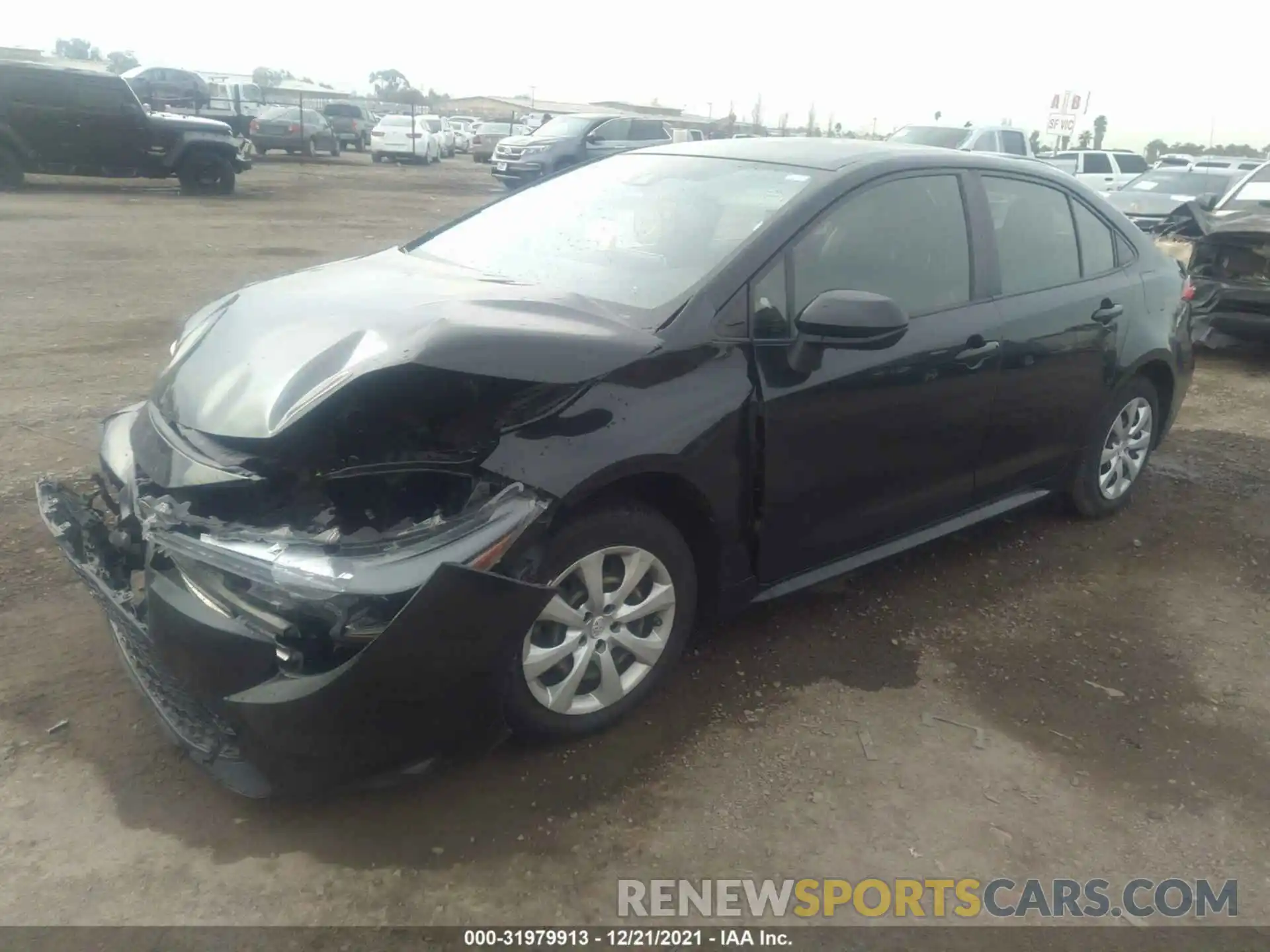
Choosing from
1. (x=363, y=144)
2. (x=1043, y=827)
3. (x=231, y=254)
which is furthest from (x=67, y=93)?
(x=363, y=144)

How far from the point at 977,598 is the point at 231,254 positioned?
393 inches

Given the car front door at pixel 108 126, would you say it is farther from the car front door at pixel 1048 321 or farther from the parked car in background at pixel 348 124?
the parked car in background at pixel 348 124

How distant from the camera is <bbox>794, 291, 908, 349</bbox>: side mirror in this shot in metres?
3.07

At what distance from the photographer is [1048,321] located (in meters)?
4.10

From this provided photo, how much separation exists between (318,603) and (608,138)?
20995 mm

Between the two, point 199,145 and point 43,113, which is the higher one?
point 43,113

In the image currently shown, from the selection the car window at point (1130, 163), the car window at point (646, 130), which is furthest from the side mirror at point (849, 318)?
the car window at point (1130, 163)

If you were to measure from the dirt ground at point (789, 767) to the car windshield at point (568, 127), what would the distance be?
60.0 feet

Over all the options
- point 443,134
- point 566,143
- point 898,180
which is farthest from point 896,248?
point 443,134

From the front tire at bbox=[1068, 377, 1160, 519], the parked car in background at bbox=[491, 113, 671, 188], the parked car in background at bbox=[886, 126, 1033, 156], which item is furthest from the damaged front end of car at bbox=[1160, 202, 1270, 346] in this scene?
the parked car in background at bbox=[491, 113, 671, 188]

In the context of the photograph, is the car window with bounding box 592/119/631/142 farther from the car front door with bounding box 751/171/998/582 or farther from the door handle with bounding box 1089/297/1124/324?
the car front door with bounding box 751/171/998/582

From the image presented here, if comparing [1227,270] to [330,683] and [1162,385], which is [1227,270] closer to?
[1162,385]

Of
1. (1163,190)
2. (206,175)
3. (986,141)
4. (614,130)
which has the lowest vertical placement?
(206,175)

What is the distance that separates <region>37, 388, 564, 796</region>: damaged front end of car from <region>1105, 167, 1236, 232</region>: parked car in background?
1469 centimetres
